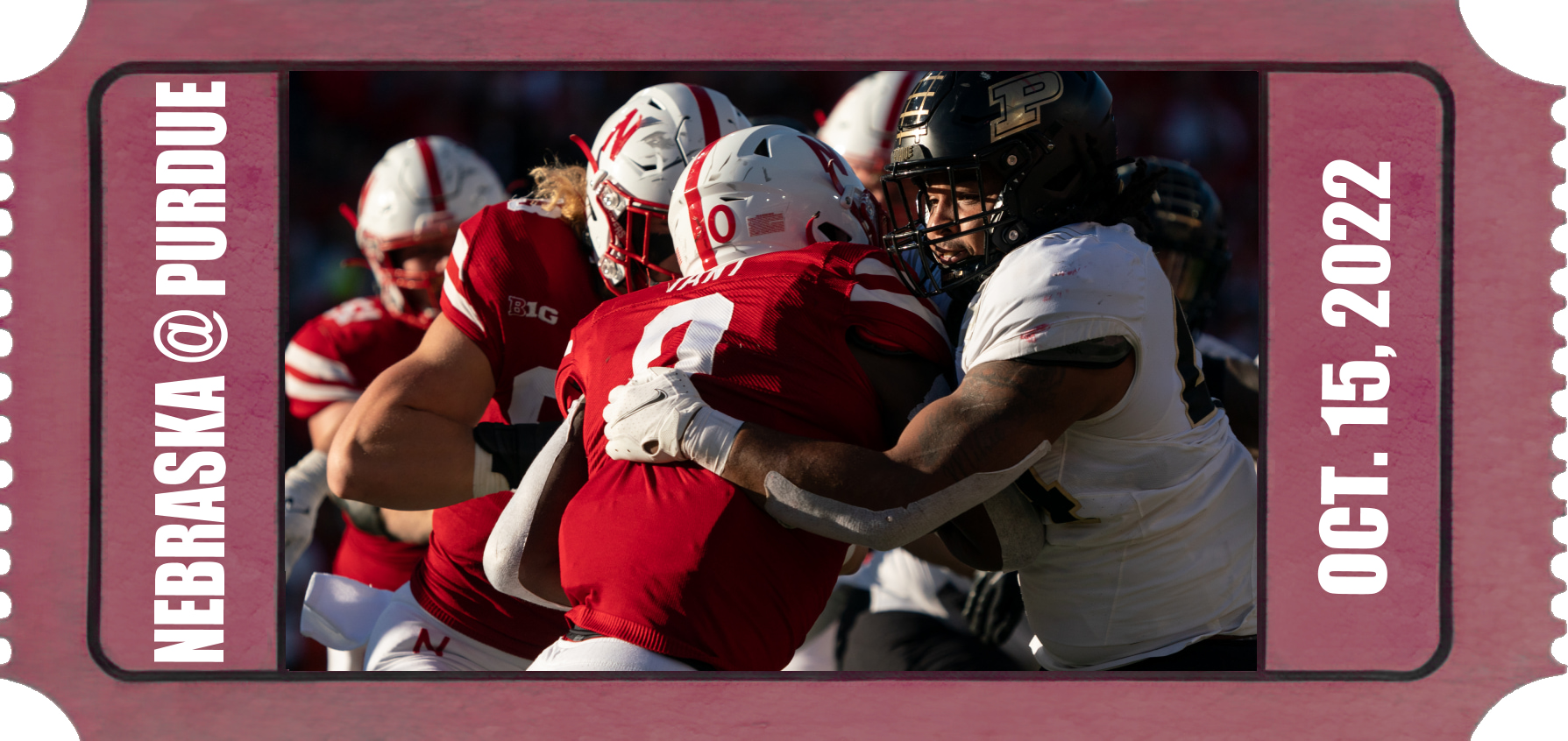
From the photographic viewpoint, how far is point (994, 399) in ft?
8.48

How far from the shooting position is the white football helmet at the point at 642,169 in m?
3.61

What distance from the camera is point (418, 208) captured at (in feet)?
19.1

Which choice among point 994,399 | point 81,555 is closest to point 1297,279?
point 994,399

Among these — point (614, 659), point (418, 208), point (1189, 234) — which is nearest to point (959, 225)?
point (614, 659)

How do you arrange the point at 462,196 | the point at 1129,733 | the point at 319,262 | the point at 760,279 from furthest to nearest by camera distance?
the point at 319,262 < the point at 462,196 < the point at 1129,733 < the point at 760,279

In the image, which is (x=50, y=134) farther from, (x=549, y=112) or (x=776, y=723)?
(x=549, y=112)

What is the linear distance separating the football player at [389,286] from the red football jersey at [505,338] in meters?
1.48

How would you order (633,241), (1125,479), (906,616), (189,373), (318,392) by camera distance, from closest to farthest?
(1125,479) < (189,373) < (633,241) < (906,616) < (318,392)

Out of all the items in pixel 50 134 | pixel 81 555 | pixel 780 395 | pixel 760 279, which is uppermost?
pixel 50 134

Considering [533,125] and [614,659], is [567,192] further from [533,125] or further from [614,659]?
[533,125]

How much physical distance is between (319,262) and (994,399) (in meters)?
7.12

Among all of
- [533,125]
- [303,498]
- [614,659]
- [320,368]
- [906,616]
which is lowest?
[906,616]

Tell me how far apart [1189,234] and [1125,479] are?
1.81 meters

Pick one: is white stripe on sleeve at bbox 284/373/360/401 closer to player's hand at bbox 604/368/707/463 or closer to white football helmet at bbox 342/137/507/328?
white football helmet at bbox 342/137/507/328
